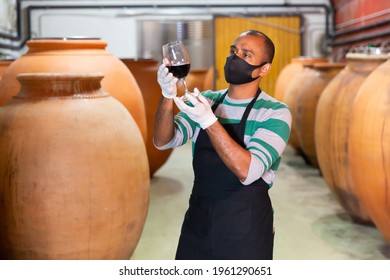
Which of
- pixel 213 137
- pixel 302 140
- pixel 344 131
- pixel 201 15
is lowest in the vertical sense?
pixel 302 140

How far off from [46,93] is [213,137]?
1.02 metres

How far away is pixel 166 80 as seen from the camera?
1.44m

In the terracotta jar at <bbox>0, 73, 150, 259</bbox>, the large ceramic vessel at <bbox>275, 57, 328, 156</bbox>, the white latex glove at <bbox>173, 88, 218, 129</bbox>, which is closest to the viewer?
the white latex glove at <bbox>173, 88, 218, 129</bbox>

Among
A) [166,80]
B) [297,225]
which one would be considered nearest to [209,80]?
[297,225]

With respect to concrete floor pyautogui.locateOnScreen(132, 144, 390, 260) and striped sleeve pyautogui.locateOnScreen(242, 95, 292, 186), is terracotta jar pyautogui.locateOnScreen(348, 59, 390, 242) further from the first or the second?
striped sleeve pyautogui.locateOnScreen(242, 95, 292, 186)

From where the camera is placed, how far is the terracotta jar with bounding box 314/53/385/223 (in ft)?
10.9

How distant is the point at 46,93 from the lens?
2201 millimetres

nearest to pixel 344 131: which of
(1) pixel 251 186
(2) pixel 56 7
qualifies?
(1) pixel 251 186

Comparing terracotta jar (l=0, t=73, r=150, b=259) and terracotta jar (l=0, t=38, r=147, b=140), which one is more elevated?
terracotta jar (l=0, t=38, r=147, b=140)

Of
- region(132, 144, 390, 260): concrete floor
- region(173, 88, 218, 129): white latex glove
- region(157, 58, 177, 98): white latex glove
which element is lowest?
region(132, 144, 390, 260): concrete floor

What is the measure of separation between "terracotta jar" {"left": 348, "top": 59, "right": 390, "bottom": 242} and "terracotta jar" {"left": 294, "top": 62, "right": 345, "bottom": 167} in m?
1.87

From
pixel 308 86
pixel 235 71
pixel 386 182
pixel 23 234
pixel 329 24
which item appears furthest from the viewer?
pixel 329 24

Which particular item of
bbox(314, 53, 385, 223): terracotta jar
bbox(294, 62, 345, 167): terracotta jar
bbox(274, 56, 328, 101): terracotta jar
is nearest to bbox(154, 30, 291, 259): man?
bbox(314, 53, 385, 223): terracotta jar

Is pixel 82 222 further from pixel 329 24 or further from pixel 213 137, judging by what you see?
pixel 329 24
